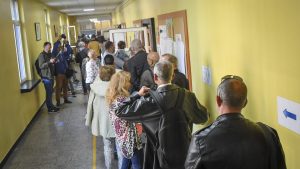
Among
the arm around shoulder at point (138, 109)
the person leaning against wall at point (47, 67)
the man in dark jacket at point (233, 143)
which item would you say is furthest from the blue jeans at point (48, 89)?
the man in dark jacket at point (233, 143)

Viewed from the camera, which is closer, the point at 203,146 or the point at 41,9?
the point at 203,146

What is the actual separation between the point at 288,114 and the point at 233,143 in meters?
0.75

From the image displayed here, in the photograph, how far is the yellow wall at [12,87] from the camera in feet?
19.0

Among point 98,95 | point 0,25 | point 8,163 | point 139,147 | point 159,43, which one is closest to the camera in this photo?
point 139,147

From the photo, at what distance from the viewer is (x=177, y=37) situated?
5496 millimetres

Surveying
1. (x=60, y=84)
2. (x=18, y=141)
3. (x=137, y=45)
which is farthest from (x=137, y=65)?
(x=60, y=84)

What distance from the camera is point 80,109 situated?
908cm

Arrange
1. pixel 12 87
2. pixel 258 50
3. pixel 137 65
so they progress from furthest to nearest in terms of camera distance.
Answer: pixel 12 87 → pixel 137 65 → pixel 258 50

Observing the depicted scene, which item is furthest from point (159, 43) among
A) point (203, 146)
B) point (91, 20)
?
point (91, 20)

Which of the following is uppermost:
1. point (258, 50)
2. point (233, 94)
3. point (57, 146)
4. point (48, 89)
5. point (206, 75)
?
point (258, 50)

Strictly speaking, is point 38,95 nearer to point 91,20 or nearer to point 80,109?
point 80,109

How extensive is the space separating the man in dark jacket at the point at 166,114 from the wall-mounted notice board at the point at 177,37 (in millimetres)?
1807

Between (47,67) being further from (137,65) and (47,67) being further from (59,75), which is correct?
(137,65)

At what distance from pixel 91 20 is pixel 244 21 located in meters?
28.5
